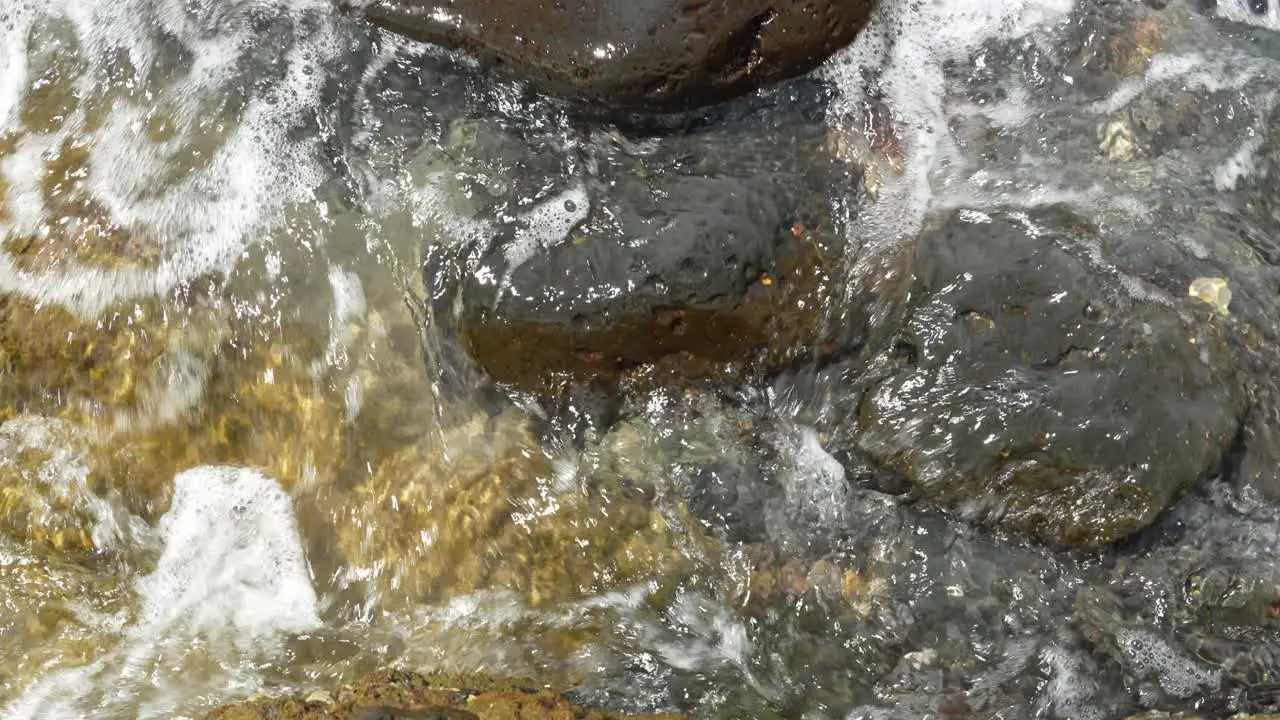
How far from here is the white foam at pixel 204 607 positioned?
288 centimetres

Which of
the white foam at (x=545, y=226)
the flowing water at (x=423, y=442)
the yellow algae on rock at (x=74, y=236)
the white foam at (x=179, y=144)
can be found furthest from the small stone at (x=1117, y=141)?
the yellow algae on rock at (x=74, y=236)

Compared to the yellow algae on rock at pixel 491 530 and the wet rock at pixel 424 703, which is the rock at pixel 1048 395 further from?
the wet rock at pixel 424 703

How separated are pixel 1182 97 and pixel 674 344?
7.51ft

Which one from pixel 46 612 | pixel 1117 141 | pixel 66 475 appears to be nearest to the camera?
pixel 46 612

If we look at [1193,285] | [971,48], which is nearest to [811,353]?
[1193,285]

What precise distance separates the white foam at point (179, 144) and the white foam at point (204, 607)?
79cm

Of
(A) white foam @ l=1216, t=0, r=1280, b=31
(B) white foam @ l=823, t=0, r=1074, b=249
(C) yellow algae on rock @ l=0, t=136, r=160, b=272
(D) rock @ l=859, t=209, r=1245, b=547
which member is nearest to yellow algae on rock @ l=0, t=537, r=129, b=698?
(C) yellow algae on rock @ l=0, t=136, r=160, b=272

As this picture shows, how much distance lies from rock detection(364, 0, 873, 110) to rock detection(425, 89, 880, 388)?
0.71 feet

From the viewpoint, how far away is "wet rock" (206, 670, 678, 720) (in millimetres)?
2666

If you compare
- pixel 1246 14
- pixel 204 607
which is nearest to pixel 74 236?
pixel 204 607

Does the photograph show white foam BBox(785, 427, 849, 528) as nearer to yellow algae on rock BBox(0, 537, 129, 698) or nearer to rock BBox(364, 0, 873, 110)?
rock BBox(364, 0, 873, 110)

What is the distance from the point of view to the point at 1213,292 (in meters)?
3.07

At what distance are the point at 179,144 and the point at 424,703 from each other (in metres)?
2.20

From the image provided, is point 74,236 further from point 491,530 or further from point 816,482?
point 816,482
